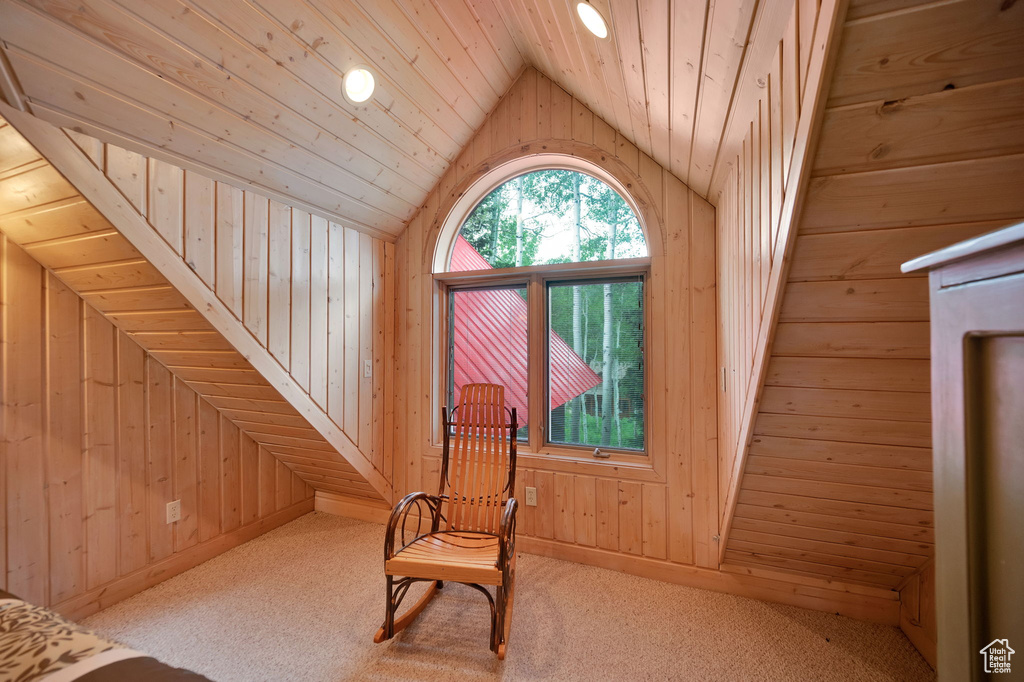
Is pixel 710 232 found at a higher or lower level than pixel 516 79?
lower

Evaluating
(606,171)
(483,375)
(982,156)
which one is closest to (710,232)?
(606,171)

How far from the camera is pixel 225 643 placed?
190 centimetres

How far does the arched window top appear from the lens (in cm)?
269

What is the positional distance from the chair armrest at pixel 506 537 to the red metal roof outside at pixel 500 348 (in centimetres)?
95

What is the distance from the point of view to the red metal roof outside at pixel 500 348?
283cm

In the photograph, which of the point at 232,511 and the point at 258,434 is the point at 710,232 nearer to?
the point at 258,434

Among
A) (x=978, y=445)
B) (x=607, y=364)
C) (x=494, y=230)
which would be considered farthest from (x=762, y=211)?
(x=494, y=230)

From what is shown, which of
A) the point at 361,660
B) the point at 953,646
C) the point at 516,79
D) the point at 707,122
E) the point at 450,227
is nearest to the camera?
the point at 953,646

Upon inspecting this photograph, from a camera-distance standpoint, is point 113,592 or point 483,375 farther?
point 483,375

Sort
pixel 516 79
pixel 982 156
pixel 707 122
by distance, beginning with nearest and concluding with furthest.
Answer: pixel 982 156 → pixel 707 122 → pixel 516 79

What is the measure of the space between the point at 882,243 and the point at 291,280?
8.51ft

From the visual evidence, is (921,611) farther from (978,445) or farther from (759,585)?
(978,445)

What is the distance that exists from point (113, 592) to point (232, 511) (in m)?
0.69

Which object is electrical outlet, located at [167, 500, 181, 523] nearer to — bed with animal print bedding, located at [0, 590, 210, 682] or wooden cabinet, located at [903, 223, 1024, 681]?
bed with animal print bedding, located at [0, 590, 210, 682]
